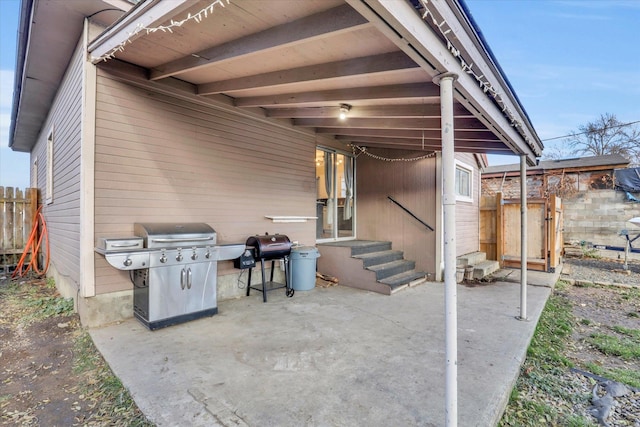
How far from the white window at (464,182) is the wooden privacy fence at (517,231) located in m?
0.77

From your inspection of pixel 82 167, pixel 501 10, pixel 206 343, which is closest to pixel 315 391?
pixel 206 343

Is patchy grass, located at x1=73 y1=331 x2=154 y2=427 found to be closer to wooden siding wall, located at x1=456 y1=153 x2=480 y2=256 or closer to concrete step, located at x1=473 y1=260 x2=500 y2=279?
concrete step, located at x1=473 y1=260 x2=500 y2=279

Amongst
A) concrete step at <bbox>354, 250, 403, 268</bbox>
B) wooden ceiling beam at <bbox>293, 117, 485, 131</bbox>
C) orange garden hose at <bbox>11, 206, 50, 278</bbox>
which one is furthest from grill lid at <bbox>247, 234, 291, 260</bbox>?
orange garden hose at <bbox>11, 206, 50, 278</bbox>

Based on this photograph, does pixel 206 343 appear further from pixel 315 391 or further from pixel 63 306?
pixel 63 306

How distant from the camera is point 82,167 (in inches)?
131

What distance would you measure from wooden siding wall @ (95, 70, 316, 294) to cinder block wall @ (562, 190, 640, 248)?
9.11 m

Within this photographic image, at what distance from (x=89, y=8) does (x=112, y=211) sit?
2.14 meters

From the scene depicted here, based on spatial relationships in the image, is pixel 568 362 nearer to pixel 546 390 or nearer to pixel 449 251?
pixel 546 390

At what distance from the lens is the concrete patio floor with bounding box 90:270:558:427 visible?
6.42ft

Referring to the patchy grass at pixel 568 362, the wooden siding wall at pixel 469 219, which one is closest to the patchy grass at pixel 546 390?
the patchy grass at pixel 568 362

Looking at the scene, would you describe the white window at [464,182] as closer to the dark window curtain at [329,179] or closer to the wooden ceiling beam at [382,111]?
the dark window curtain at [329,179]

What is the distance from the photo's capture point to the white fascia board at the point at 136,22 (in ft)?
6.88

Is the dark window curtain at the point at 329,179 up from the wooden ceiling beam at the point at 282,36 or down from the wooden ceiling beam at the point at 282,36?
down

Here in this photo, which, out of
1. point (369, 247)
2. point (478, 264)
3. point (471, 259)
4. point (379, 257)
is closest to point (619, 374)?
point (379, 257)
